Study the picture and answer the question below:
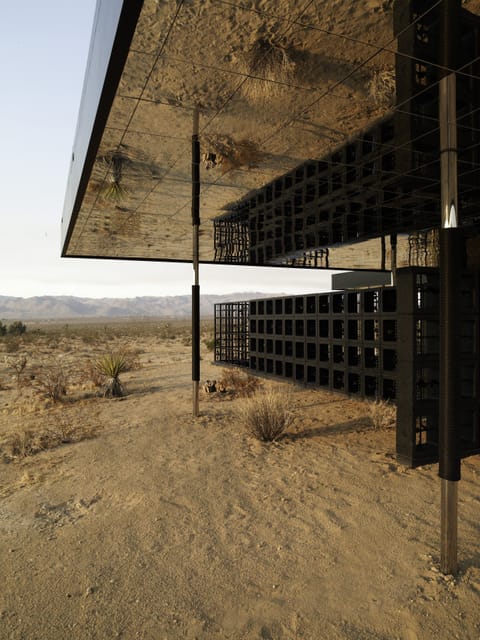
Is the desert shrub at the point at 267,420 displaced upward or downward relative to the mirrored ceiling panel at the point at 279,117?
downward

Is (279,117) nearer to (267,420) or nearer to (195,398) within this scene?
(267,420)

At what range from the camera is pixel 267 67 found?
4.33 meters

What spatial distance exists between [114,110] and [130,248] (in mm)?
9714

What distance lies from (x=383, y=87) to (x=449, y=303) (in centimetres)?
346

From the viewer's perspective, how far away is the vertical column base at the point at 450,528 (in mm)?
2727

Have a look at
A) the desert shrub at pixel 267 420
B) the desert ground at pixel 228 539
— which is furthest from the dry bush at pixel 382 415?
the desert shrub at pixel 267 420

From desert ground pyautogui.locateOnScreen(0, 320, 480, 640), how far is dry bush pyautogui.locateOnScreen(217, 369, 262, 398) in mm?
2995

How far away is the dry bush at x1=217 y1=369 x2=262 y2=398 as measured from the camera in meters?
9.42

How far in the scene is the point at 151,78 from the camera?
452 centimetres

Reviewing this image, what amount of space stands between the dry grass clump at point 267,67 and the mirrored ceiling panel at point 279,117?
0.02 metres

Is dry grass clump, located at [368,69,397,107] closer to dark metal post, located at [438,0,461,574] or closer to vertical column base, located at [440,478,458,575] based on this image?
dark metal post, located at [438,0,461,574]

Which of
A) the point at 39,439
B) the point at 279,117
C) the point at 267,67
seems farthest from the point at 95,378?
the point at 267,67

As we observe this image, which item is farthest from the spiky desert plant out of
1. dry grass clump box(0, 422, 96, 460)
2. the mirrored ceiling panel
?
the mirrored ceiling panel

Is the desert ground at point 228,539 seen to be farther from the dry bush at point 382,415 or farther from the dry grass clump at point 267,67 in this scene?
the dry grass clump at point 267,67
